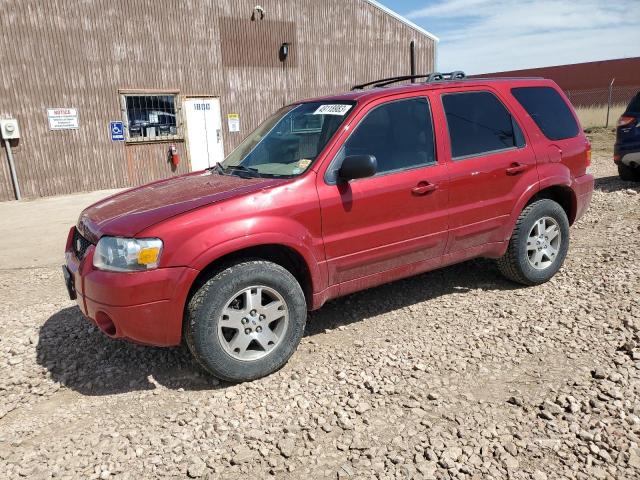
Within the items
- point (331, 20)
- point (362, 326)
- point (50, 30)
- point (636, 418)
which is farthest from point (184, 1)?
point (636, 418)

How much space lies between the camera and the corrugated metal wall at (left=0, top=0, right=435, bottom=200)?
39.3 ft

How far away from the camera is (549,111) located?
16.0 ft

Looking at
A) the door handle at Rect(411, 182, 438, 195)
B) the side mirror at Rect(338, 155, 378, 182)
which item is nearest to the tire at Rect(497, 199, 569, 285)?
the door handle at Rect(411, 182, 438, 195)

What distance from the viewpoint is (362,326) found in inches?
165

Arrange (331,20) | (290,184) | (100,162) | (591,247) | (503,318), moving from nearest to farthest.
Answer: (290,184)
(503,318)
(591,247)
(100,162)
(331,20)

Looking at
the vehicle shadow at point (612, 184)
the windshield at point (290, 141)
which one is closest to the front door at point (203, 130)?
the vehicle shadow at point (612, 184)

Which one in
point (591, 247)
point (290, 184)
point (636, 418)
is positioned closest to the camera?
point (636, 418)

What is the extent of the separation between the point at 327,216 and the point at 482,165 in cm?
151

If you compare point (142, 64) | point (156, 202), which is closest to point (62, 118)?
point (142, 64)

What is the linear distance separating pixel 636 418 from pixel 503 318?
1437 millimetres

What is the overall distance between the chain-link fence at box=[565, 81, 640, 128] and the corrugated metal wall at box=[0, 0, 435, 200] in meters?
11.9

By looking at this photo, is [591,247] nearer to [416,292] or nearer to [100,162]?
[416,292]

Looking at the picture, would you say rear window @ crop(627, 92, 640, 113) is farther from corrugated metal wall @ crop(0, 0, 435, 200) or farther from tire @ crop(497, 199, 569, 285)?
corrugated metal wall @ crop(0, 0, 435, 200)

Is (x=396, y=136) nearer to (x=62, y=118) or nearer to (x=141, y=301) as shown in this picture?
(x=141, y=301)
